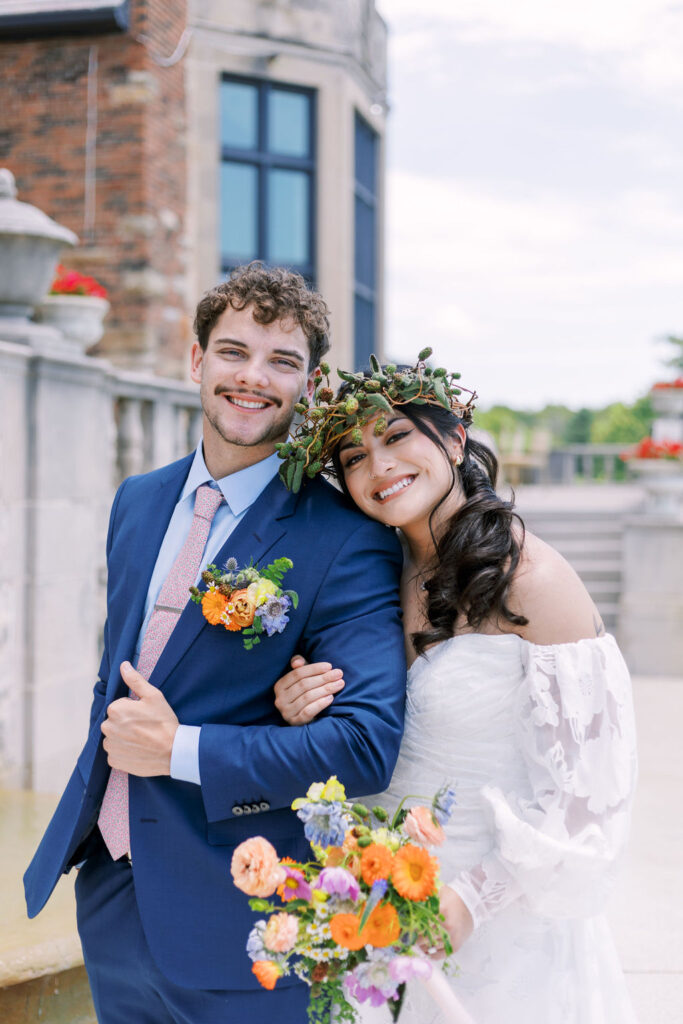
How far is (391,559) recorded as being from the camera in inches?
84.7

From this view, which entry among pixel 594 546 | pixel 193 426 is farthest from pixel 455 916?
pixel 594 546

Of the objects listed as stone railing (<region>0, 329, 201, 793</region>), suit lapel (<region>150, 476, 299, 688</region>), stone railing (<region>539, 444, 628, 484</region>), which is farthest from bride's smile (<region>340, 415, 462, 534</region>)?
stone railing (<region>539, 444, 628, 484</region>)

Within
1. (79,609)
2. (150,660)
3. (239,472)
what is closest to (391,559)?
(239,472)

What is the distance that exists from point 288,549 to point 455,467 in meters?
0.47

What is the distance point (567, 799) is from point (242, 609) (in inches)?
29.5

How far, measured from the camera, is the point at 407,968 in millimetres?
1525

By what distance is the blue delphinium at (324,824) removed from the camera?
1.59 meters

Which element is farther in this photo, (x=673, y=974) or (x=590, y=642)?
(x=673, y=974)

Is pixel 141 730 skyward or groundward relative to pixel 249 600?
groundward

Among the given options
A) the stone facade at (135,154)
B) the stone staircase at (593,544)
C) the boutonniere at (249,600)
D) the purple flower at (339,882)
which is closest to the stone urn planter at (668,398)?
the stone staircase at (593,544)

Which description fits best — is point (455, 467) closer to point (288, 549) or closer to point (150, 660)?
point (288, 549)

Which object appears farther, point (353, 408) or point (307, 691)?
point (353, 408)

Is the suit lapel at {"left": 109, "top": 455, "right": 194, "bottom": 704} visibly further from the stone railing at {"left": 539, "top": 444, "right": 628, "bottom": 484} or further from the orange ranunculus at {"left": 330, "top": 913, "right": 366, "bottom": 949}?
the stone railing at {"left": 539, "top": 444, "right": 628, "bottom": 484}

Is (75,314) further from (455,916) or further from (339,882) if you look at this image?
(339,882)
